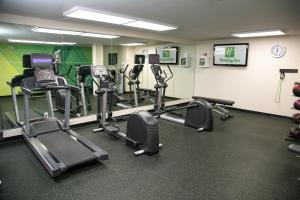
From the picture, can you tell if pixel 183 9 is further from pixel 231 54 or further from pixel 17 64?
pixel 231 54

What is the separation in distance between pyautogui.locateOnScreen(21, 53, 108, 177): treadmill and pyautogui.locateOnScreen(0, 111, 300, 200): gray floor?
0.53 ft

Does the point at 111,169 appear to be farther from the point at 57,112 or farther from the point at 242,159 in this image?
the point at 57,112

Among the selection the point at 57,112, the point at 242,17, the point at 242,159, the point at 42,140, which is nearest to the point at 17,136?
the point at 42,140

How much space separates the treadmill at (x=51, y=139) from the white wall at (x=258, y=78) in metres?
5.04

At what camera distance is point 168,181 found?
2.62m

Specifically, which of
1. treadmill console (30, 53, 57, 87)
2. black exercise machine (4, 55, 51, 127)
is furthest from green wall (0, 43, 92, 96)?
treadmill console (30, 53, 57, 87)

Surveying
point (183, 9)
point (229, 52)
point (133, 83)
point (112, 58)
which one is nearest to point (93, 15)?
point (183, 9)

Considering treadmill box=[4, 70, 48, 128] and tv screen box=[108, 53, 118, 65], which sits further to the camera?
tv screen box=[108, 53, 118, 65]

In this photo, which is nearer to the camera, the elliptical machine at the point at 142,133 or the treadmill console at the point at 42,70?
the elliptical machine at the point at 142,133

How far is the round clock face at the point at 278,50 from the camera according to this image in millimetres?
5533

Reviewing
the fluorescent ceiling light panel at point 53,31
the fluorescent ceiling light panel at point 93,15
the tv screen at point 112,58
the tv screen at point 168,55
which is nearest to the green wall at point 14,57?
the fluorescent ceiling light panel at point 53,31

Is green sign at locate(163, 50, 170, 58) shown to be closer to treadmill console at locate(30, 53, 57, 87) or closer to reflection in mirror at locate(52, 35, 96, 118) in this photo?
reflection in mirror at locate(52, 35, 96, 118)

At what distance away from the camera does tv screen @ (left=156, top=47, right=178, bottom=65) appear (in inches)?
274

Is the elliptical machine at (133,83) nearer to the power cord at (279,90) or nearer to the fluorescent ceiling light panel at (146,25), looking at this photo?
the fluorescent ceiling light panel at (146,25)
